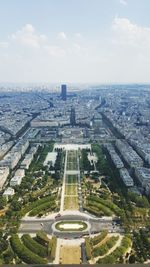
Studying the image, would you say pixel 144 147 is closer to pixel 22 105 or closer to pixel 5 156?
pixel 5 156

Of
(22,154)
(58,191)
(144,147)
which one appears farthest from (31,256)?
(144,147)

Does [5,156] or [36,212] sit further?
[5,156]

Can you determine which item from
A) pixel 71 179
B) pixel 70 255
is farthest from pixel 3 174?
pixel 70 255

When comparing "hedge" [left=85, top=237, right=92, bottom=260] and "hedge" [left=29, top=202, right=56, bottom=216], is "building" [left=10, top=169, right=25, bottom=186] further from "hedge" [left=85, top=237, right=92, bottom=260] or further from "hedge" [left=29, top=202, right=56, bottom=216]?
"hedge" [left=85, top=237, right=92, bottom=260]

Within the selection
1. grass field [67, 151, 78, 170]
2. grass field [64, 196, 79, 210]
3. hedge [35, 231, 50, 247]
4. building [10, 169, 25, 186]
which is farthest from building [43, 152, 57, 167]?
hedge [35, 231, 50, 247]

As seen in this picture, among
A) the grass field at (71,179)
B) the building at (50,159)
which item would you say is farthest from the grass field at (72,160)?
the grass field at (71,179)

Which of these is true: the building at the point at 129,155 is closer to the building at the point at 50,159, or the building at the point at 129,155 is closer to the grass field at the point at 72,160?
the grass field at the point at 72,160
